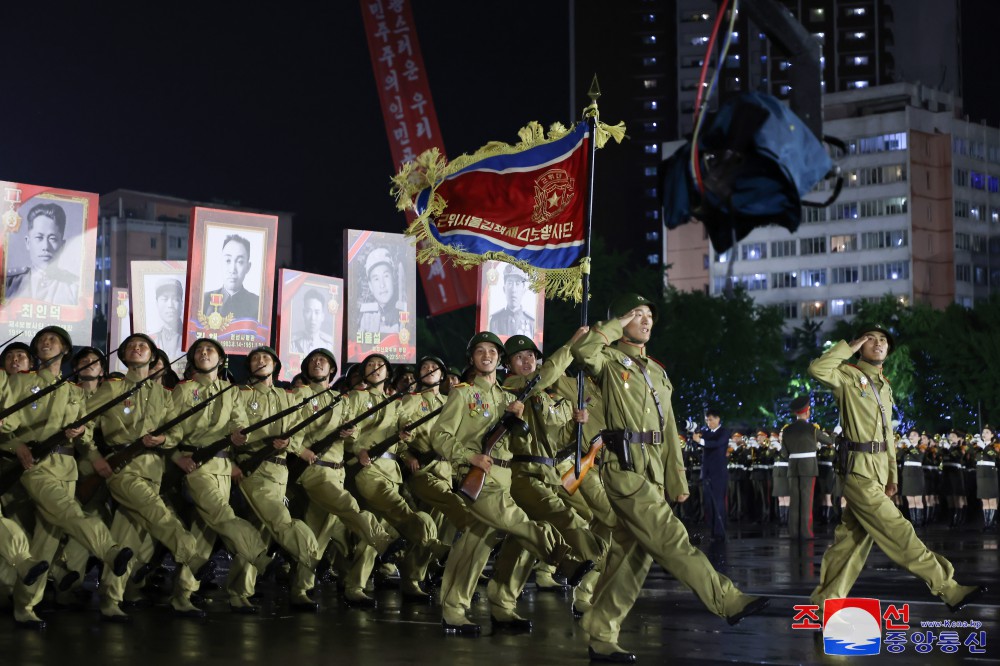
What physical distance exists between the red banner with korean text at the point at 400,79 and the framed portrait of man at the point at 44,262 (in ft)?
68.9

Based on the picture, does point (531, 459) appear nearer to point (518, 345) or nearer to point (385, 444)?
point (518, 345)

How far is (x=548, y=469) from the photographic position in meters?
12.4

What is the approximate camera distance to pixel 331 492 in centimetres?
1302

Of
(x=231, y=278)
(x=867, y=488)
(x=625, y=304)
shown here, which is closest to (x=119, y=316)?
(x=231, y=278)

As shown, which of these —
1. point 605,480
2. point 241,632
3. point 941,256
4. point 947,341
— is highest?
point 941,256

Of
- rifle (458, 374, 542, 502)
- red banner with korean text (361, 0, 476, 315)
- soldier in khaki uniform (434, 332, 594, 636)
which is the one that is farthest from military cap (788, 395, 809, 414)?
red banner with korean text (361, 0, 476, 315)

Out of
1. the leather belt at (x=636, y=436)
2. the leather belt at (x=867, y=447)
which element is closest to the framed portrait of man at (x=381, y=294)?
the leather belt at (x=867, y=447)

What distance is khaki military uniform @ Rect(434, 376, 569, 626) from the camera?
34.4 feet

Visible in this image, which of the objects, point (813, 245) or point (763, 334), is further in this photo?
point (813, 245)

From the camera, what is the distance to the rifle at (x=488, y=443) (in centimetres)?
1029


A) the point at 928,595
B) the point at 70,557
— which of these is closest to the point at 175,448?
the point at 70,557

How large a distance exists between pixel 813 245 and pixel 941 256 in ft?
30.3

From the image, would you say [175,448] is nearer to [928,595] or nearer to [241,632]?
[241,632]

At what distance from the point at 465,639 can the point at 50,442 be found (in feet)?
12.1
